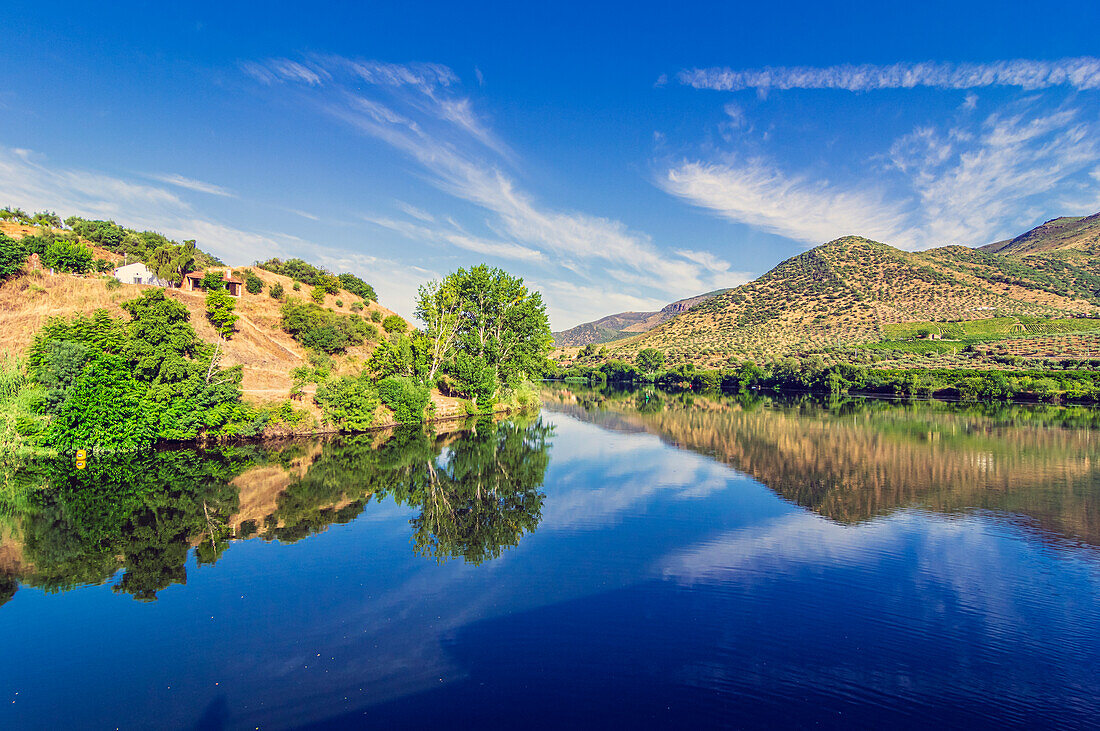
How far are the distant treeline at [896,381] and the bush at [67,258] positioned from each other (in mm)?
48081

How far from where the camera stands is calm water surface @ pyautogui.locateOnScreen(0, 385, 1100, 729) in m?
8.80

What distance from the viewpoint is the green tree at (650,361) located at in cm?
11738

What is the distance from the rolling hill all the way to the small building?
9105 centimetres

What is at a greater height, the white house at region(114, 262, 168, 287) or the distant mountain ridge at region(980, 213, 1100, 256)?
the distant mountain ridge at region(980, 213, 1100, 256)

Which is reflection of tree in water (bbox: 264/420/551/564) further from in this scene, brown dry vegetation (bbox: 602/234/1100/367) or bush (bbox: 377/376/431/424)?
brown dry vegetation (bbox: 602/234/1100/367)

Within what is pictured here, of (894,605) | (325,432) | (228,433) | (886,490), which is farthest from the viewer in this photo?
(325,432)

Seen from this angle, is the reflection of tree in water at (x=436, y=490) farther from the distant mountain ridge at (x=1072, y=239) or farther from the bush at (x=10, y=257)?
the distant mountain ridge at (x=1072, y=239)

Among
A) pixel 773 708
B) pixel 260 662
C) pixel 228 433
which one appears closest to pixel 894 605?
pixel 773 708

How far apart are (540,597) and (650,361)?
10901cm

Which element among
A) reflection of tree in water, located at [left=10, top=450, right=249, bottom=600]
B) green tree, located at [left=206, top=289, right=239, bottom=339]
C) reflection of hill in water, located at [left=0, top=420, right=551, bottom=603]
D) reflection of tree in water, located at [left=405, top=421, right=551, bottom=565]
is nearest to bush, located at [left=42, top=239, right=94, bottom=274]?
green tree, located at [left=206, top=289, right=239, bottom=339]

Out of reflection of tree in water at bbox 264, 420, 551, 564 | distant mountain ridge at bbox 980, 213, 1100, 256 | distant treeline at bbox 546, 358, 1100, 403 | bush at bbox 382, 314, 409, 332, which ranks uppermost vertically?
distant mountain ridge at bbox 980, 213, 1100, 256

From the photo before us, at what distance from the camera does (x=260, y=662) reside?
9773 mm

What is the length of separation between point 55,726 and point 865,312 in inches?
5326

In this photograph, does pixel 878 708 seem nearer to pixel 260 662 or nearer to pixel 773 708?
pixel 773 708
